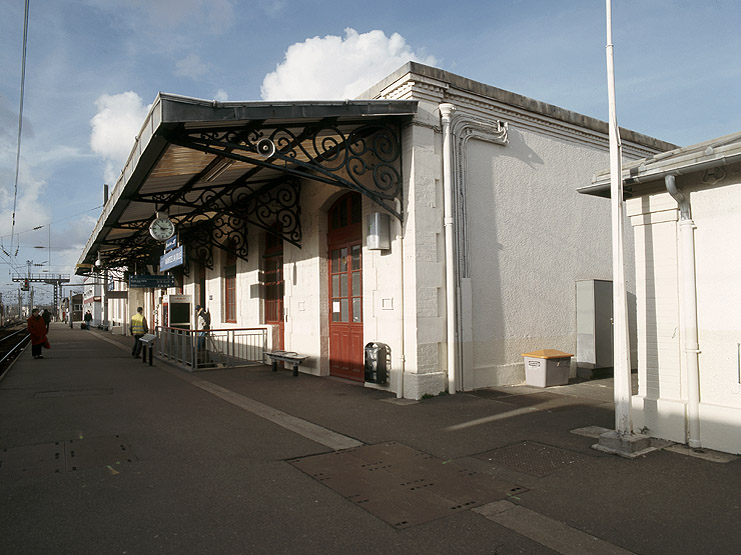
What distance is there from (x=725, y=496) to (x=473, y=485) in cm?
201

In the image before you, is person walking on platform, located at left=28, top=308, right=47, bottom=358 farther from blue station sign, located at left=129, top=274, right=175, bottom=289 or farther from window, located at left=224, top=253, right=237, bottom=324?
window, located at left=224, top=253, right=237, bottom=324

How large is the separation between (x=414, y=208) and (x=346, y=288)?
283 cm

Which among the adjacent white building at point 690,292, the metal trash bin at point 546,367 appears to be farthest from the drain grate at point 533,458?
the metal trash bin at point 546,367

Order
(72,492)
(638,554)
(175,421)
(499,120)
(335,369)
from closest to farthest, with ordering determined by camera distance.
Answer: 1. (638,554)
2. (72,492)
3. (175,421)
4. (499,120)
5. (335,369)

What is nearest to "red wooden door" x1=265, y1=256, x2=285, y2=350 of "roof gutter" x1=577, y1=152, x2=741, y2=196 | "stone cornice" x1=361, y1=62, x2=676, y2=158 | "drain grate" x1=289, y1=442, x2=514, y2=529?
"stone cornice" x1=361, y1=62, x2=676, y2=158

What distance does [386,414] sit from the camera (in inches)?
298

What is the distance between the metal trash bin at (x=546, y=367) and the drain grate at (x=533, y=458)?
365 centimetres

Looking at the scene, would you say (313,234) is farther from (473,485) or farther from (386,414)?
(473,485)

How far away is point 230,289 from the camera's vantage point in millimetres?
17984

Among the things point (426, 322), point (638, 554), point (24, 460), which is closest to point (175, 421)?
point (24, 460)

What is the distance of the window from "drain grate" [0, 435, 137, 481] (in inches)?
438

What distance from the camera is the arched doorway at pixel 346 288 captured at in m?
10.4

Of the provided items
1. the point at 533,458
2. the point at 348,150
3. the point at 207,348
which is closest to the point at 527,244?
the point at 348,150

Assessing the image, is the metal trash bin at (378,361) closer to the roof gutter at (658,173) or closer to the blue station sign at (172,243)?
the roof gutter at (658,173)
